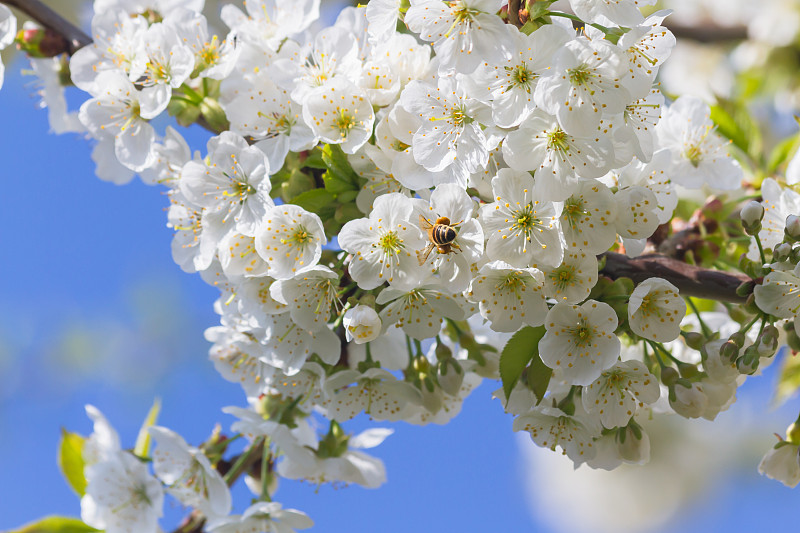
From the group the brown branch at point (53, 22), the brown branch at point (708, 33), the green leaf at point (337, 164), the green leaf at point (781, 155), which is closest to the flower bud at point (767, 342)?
the green leaf at point (337, 164)

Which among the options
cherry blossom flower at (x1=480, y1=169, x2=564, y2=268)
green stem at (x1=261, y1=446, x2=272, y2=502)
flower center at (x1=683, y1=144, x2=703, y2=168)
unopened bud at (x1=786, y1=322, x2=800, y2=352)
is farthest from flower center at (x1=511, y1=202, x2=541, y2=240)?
green stem at (x1=261, y1=446, x2=272, y2=502)

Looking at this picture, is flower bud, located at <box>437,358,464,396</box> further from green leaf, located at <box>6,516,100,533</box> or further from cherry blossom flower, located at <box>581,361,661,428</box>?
green leaf, located at <box>6,516,100,533</box>

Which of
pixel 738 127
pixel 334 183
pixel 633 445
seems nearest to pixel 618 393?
pixel 633 445

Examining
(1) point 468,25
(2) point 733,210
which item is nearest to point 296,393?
(1) point 468,25

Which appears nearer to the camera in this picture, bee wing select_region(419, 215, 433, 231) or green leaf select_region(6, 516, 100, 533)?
bee wing select_region(419, 215, 433, 231)

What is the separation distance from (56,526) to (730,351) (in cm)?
145

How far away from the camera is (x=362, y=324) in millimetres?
1052

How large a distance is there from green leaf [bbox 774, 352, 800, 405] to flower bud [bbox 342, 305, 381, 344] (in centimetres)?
111

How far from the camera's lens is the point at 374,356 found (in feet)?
4.64

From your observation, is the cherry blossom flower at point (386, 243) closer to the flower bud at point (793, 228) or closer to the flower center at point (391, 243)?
the flower center at point (391, 243)

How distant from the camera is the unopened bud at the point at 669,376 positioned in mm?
1187

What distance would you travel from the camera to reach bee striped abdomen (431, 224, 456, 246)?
38.4 inches

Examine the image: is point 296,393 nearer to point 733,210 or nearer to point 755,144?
point 733,210

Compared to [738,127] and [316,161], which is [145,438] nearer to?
[316,161]
